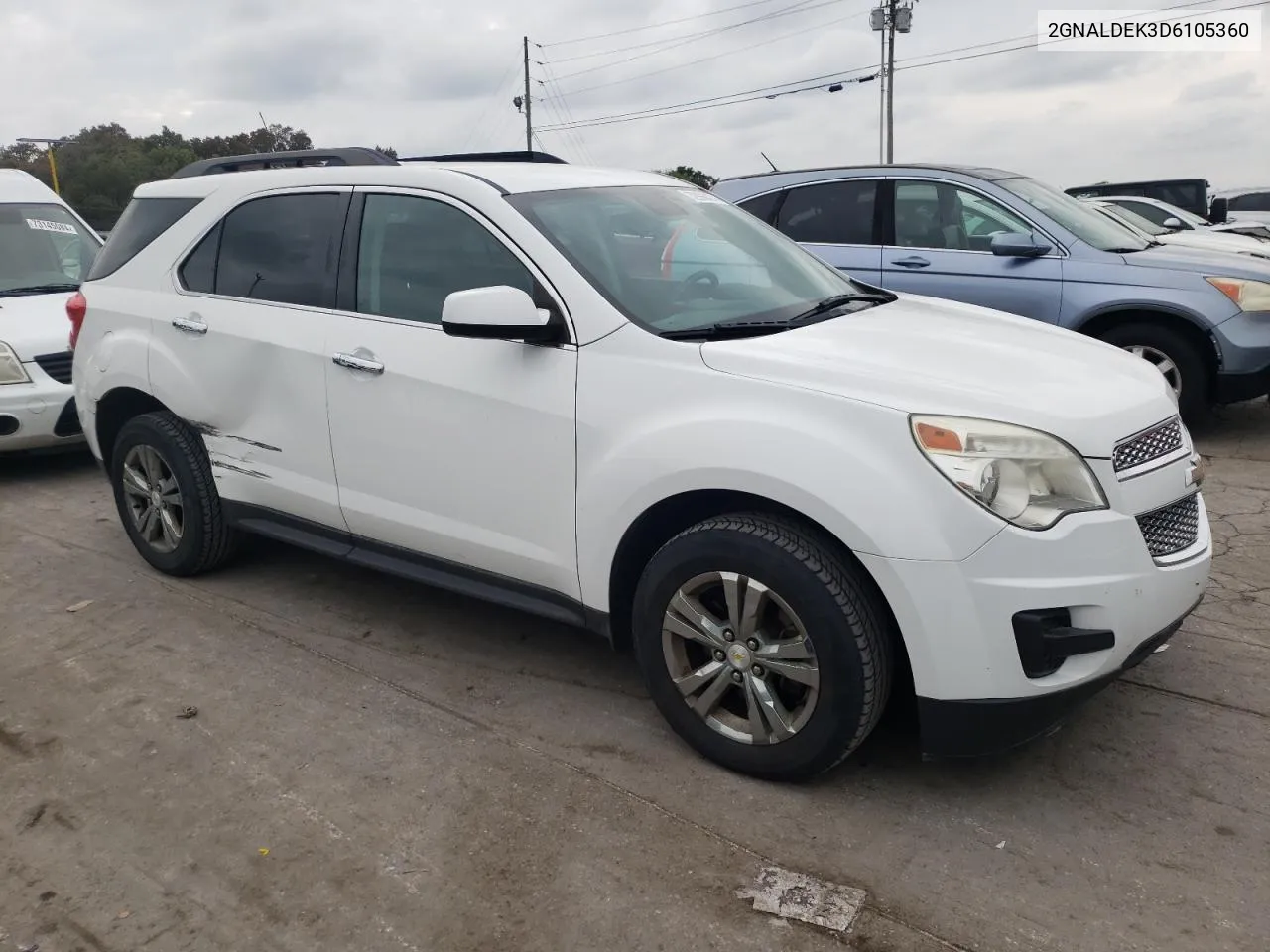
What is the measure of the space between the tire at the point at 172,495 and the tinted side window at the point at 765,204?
14.7 ft

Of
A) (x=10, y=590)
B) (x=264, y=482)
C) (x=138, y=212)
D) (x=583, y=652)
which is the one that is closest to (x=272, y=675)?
(x=264, y=482)

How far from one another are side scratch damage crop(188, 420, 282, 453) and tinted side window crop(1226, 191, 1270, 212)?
2256cm

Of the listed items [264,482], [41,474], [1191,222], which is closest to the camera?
[264,482]

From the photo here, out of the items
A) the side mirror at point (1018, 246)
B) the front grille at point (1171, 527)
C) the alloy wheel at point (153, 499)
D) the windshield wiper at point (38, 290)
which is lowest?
the alloy wheel at point (153, 499)

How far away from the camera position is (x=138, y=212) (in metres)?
4.86

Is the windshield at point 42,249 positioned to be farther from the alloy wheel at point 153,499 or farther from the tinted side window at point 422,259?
the tinted side window at point 422,259

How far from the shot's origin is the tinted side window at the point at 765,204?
301 inches

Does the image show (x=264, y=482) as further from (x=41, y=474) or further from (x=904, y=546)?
(x=41, y=474)

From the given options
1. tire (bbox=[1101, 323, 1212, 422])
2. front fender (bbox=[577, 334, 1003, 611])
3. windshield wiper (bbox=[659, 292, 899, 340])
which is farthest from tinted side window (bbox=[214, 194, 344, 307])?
tire (bbox=[1101, 323, 1212, 422])

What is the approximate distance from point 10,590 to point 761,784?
12.3ft

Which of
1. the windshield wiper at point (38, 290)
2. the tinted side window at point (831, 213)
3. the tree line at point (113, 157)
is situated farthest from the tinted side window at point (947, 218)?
the tree line at point (113, 157)

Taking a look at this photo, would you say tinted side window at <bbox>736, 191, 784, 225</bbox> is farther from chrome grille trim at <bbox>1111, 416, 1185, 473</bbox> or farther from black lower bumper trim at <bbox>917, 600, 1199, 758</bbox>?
black lower bumper trim at <bbox>917, 600, 1199, 758</bbox>

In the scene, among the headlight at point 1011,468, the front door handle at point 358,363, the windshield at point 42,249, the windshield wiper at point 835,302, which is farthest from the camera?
the windshield at point 42,249

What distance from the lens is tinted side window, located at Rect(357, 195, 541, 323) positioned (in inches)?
139
